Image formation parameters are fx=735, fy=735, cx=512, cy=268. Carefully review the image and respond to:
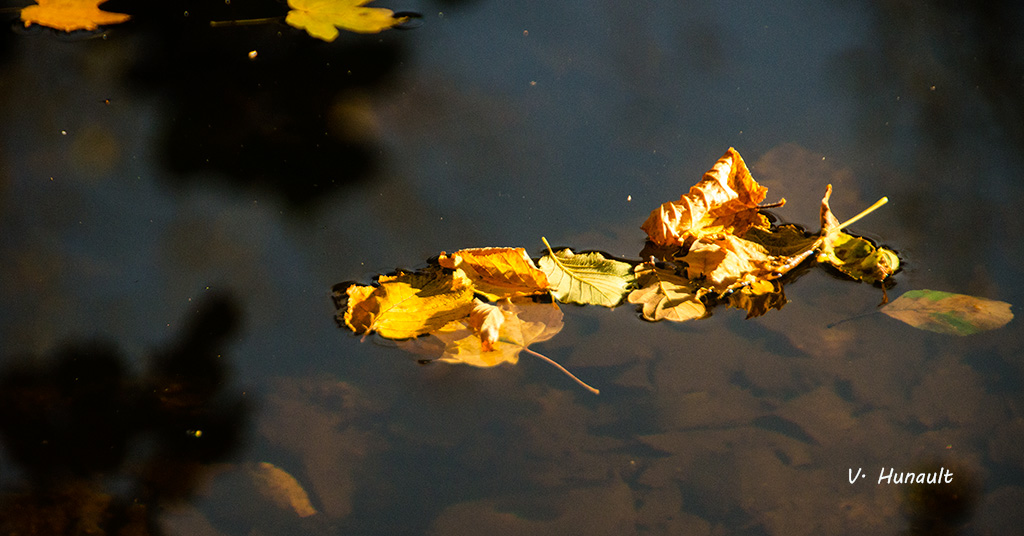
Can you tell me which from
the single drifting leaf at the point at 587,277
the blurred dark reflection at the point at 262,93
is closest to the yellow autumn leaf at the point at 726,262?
the single drifting leaf at the point at 587,277

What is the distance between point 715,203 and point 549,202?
1.27 feet

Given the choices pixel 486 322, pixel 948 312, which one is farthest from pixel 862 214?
pixel 486 322

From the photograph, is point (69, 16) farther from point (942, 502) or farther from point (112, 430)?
point (942, 502)

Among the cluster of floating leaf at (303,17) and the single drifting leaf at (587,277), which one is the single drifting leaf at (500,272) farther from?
the cluster of floating leaf at (303,17)

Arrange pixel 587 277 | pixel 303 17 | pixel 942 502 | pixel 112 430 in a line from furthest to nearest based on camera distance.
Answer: pixel 303 17 < pixel 587 277 < pixel 112 430 < pixel 942 502

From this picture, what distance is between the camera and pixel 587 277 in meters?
1.59

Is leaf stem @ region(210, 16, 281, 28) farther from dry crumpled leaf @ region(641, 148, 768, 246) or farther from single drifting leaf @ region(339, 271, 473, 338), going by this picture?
dry crumpled leaf @ region(641, 148, 768, 246)

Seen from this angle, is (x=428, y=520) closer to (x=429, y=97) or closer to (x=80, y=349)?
(x=80, y=349)

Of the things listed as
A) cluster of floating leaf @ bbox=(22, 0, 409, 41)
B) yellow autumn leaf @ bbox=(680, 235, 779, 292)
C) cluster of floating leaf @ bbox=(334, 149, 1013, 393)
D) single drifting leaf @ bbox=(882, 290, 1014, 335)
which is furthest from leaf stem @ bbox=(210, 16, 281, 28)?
single drifting leaf @ bbox=(882, 290, 1014, 335)

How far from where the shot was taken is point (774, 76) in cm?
209

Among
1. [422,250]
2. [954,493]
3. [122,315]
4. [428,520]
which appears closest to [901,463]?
[954,493]

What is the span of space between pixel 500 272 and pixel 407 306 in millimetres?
207

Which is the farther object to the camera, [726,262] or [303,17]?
[303,17]

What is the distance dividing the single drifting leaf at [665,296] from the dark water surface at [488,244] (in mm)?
25
